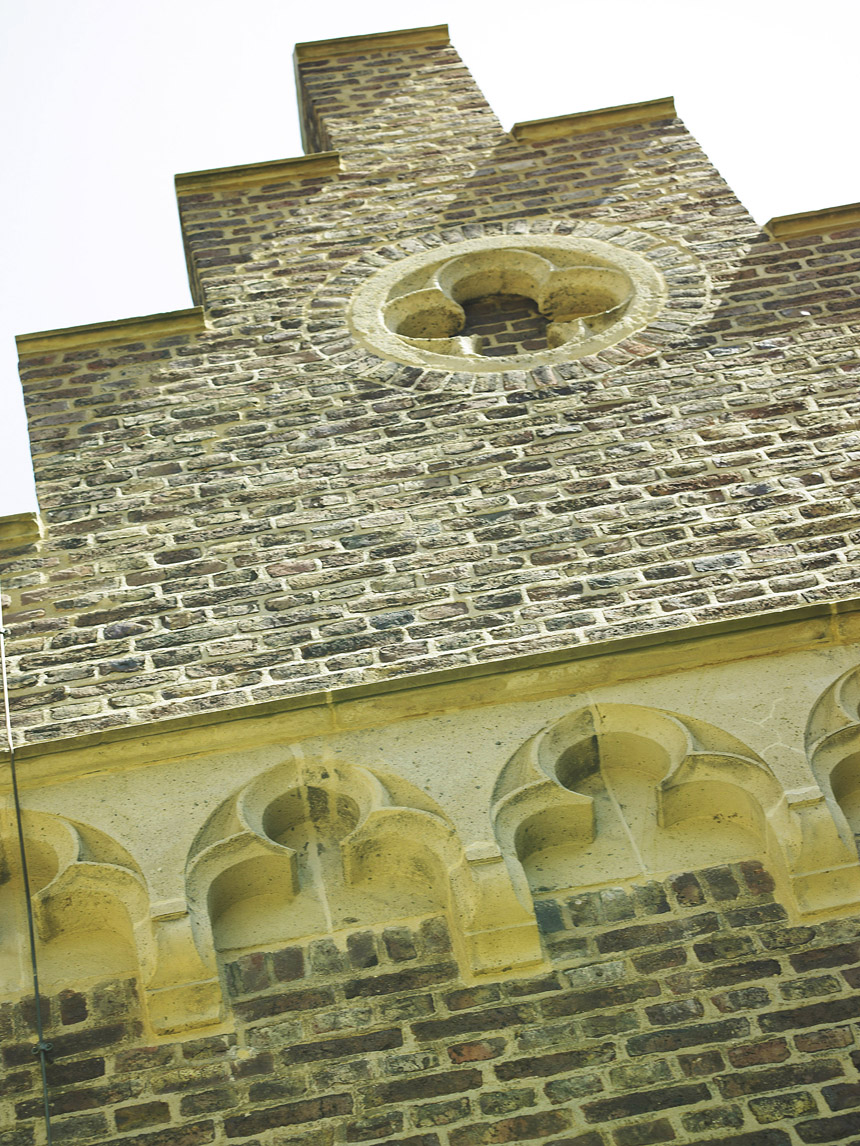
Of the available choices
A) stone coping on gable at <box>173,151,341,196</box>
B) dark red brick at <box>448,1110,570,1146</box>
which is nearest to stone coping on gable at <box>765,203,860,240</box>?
stone coping on gable at <box>173,151,341,196</box>

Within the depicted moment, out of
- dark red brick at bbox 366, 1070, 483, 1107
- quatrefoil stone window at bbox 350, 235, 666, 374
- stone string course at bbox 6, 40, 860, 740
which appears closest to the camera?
dark red brick at bbox 366, 1070, 483, 1107

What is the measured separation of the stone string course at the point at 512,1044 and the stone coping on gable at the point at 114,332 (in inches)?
135

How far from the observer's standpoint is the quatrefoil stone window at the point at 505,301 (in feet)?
22.6

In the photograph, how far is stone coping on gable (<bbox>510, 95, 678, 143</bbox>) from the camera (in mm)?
8312

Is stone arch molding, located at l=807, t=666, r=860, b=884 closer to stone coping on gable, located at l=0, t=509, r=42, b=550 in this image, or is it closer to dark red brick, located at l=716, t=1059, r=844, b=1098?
dark red brick, located at l=716, t=1059, r=844, b=1098

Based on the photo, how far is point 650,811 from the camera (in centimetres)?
477

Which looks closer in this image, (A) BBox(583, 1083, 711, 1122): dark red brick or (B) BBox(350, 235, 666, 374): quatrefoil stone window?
(A) BBox(583, 1083, 711, 1122): dark red brick

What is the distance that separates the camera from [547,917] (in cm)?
450

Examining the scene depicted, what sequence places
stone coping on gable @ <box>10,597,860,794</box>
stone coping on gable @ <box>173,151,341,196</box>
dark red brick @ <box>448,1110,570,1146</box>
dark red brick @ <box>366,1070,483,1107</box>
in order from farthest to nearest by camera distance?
1. stone coping on gable @ <box>173,151,341,196</box>
2. stone coping on gable @ <box>10,597,860,794</box>
3. dark red brick @ <box>366,1070,483,1107</box>
4. dark red brick @ <box>448,1110,570,1146</box>

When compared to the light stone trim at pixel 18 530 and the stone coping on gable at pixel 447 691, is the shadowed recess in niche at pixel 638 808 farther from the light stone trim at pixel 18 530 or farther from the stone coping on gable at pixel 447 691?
the light stone trim at pixel 18 530

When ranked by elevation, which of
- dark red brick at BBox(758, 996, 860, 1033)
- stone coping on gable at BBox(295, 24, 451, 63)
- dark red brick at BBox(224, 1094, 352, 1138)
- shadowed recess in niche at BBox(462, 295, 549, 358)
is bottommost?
dark red brick at BBox(758, 996, 860, 1033)

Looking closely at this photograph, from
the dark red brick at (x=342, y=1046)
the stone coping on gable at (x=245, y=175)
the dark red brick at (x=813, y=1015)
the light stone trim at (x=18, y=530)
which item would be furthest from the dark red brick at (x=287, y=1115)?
the stone coping on gable at (x=245, y=175)

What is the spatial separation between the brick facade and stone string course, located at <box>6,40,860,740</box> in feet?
0.05

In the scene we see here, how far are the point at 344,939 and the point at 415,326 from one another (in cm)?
354
